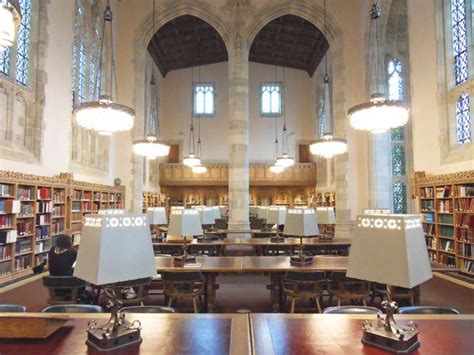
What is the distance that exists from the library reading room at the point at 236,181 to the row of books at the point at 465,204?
0.11 ft

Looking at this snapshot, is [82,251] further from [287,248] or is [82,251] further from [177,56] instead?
[177,56]

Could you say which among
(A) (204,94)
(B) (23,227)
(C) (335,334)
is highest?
(A) (204,94)

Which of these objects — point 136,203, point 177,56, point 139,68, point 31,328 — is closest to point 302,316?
point 31,328

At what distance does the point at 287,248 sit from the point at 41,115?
580 cm

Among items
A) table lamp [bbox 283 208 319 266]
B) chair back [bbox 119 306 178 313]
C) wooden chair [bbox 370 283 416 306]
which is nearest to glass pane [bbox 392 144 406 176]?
wooden chair [bbox 370 283 416 306]

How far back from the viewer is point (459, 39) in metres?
7.75

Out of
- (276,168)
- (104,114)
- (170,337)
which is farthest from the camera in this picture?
(276,168)

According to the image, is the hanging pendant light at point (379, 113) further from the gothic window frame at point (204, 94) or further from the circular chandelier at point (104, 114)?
the gothic window frame at point (204, 94)

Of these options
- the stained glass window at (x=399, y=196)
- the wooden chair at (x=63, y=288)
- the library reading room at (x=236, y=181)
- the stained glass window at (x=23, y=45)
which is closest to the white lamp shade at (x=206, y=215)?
the library reading room at (x=236, y=181)

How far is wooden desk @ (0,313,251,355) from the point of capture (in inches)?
70.4

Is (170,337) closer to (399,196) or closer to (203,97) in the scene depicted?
(399,196)

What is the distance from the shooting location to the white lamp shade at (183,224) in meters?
4.21

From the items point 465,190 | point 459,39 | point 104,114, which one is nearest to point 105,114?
point 104,114

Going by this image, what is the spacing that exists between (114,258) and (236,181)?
10.0 meters
